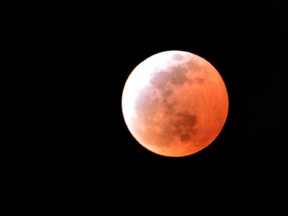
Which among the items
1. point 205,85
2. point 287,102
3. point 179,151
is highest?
point 287,102

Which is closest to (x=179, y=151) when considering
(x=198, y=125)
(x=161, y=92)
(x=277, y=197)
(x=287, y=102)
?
(x=198, y=125)

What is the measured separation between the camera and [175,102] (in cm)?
498

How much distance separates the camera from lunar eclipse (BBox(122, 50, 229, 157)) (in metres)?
4.99

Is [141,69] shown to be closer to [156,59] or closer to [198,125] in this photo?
[156,59]

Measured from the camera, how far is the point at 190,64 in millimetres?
5223

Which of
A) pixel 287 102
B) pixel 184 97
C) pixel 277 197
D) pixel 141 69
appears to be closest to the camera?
pixel 184 97

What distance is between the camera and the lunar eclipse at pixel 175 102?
16.4ft

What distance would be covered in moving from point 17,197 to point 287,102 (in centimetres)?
605

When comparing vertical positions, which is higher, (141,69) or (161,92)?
(141,69)

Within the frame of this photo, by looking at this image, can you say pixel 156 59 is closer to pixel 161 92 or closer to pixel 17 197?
pixel 161 92

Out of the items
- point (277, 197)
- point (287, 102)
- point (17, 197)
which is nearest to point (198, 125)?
point (287, 102)

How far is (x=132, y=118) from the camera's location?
212 inches

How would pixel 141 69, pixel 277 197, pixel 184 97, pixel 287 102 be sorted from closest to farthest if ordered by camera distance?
pixel 184 97 < pixel 141 69 < pixel 287 102 < pixel 277 197

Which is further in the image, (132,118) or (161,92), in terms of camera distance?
(132,118)
